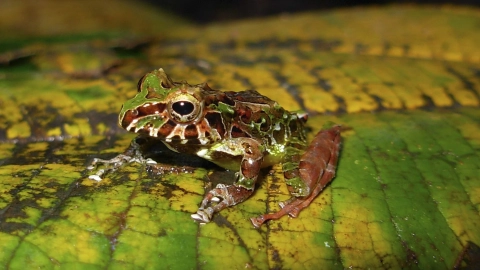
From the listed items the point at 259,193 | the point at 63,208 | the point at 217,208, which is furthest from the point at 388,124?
the point at 63,208

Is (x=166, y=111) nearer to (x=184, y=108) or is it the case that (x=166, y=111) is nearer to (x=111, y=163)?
(x=184, y=108)

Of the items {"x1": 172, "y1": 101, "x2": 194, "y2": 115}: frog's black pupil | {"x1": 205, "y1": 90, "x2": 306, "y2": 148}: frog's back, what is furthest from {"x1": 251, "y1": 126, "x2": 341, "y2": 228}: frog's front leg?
{"x1": 172, "y1": 101, "x2": 194, "y2": 115}: frog's black pupil

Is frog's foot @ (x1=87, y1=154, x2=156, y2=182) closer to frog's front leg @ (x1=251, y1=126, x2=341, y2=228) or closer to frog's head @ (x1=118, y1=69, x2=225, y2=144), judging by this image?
frog's head @ (x1=118, y1=69, x2=225, y2=144)

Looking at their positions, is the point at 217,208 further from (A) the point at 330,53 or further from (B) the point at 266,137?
(A) the point at 330,53

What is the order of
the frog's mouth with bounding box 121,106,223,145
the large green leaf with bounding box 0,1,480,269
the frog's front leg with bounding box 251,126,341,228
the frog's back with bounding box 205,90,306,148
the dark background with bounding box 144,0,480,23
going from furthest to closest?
the dark background with bounding box 144,0,480,23 < the frog's back with bounding box 205,90,306,148 < the frog's mouth with bounding box 121,106,223,145 < the frog's front leg with bounding box 251,126,341,228 < the large green leaf with bounding box 0,1,480,269

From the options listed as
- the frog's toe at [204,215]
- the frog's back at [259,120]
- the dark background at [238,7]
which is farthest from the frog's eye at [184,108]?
the dark background at [238,7]

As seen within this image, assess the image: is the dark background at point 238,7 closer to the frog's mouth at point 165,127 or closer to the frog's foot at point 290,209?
the frog's mouth at point 165,127
